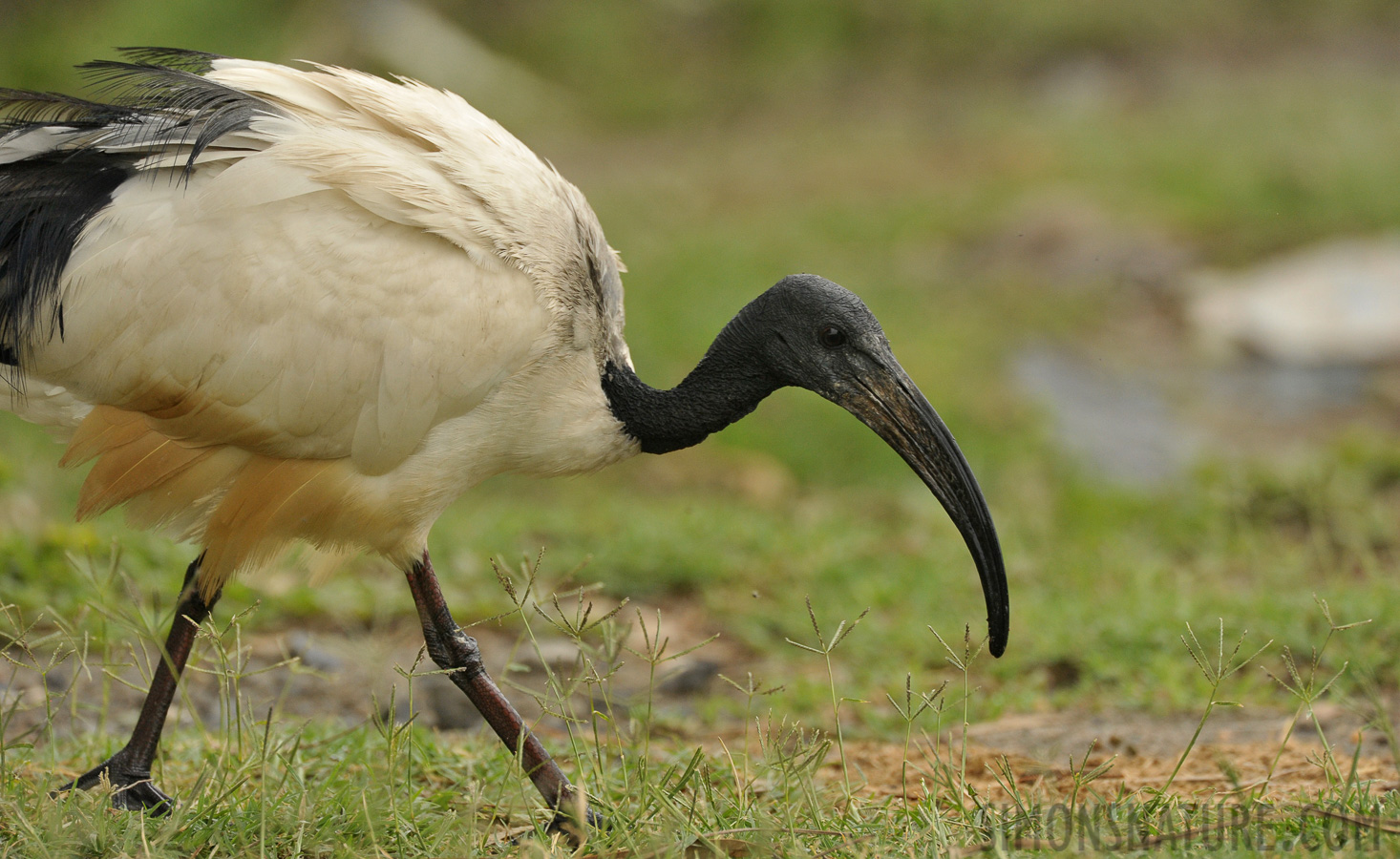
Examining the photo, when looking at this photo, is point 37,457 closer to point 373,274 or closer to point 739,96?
point 373,274

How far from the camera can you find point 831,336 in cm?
361

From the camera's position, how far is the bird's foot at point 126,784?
348 cm

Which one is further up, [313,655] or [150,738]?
[150,738]

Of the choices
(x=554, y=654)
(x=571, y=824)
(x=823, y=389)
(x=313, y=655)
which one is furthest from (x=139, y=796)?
(x=823, y=389)

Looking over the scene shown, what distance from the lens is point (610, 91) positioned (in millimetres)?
20359

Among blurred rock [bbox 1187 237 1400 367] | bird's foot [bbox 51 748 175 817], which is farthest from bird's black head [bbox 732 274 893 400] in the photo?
blurred rock [bbox 1187 237 1400 367]

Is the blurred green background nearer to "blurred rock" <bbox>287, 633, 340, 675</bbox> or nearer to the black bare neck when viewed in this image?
"blurred rock" <bbox>287, 633, 340, 675</bbox>

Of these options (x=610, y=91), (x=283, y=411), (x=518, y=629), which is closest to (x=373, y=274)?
(x=283, y=411)

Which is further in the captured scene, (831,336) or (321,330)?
(831,336)

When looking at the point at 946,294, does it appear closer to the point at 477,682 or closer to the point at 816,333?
the point at 816,333

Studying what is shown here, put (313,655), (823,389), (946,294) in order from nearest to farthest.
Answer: (823,389) → (313,655) → (946,294)

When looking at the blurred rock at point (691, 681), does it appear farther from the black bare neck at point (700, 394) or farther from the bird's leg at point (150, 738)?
the bird's leg at point (150, 738)

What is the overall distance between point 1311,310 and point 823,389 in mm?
8390

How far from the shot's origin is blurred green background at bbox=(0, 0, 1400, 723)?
546cm
